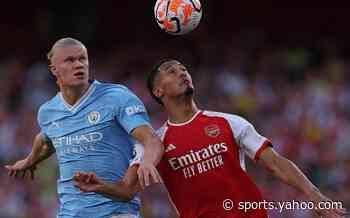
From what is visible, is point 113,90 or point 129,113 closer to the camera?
point 129,113

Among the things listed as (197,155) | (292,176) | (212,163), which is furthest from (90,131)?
(292,176)

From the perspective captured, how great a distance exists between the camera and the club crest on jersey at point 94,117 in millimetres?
7891

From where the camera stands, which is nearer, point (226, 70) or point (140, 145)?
point (140, 145)

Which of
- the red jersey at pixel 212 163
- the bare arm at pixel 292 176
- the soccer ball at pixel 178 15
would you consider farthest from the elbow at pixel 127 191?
the soccer ball at pixel 178 15

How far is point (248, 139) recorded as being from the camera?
772cm

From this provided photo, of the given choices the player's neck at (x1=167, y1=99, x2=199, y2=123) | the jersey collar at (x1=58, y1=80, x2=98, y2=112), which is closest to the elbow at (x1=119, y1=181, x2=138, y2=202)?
the player's neck at (x1=167, y1=99, x2=199, y2=123)

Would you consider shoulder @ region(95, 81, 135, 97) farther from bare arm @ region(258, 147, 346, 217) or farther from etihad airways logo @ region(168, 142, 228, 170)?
bare arm @ region(258, 147, 346, 217)

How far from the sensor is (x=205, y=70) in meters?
15.9

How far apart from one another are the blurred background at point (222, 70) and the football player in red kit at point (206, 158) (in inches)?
179

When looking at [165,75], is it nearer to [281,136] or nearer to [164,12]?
[164,12]

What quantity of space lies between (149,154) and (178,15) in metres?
1.57

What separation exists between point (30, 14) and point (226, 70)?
4402 millimetres

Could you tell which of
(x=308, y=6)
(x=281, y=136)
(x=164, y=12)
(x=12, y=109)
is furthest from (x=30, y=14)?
(x=164, y=12)

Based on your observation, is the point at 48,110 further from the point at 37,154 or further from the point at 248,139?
the point at 248,139
